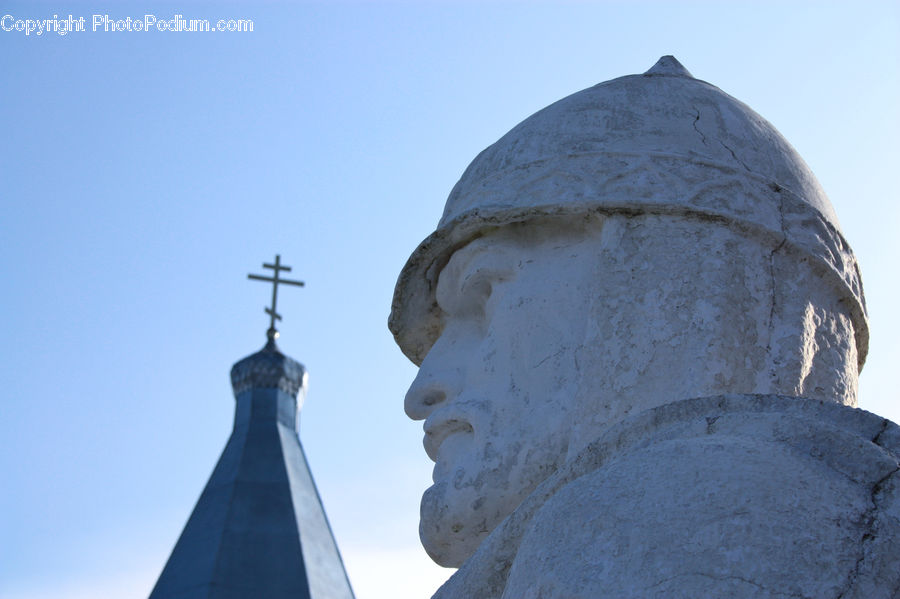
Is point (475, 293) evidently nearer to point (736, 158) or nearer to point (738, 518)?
point (736, 158)

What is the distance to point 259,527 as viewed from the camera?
3006 centimetres

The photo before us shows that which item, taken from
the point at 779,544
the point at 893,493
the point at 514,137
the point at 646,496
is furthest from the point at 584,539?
the point at 514,137

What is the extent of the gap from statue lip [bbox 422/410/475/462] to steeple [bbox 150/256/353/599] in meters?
24.5

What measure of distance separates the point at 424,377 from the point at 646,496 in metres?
1.57

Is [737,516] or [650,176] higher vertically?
[650,176]

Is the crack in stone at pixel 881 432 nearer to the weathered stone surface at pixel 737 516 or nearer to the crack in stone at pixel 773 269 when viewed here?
the weathered stone surface at pixel 737 516

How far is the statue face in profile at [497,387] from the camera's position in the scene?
12.7 feet

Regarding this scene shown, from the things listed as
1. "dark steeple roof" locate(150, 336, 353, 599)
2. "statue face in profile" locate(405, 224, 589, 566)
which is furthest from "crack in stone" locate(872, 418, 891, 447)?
"dark steeple roof" locate(150, 336, 353, 599)

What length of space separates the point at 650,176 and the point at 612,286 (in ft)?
1.21

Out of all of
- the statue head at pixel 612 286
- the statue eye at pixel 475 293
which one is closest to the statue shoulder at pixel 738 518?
the statue head at pixel 612 286

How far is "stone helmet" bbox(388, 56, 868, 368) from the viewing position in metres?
4.13

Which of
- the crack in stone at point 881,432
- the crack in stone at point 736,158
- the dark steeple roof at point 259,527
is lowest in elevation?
the crack in stone at point 881,432

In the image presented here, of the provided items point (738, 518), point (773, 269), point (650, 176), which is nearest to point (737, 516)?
point (738, 518)

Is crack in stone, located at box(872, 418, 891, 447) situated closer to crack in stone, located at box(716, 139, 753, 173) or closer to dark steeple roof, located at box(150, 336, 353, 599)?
crack in stone, located at box(716, 139, 753, 173)
